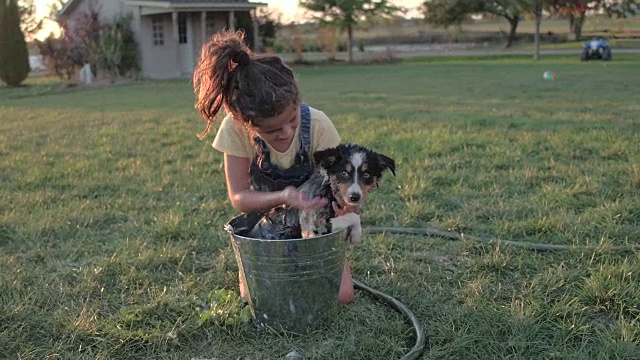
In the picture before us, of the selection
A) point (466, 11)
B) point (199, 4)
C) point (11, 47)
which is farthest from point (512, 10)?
point (11, 47)

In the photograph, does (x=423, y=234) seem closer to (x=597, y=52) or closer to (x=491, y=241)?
(x=491, y=241)

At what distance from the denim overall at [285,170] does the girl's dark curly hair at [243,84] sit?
1.18 ft

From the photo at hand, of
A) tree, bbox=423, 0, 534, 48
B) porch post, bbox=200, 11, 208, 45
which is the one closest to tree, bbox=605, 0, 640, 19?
tree, bbox=423, 0, 534, 48

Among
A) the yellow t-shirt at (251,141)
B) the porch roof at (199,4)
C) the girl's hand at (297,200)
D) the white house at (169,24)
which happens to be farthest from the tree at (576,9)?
the girl's hand at (297,200)

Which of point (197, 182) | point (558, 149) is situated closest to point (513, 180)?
point (558, 149)

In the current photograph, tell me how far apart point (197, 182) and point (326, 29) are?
32.0 metres

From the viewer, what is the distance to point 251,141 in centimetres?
328

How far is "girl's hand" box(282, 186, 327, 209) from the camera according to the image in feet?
9.60

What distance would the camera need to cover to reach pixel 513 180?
19.3ft

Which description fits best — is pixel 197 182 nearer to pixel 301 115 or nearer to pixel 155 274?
pixel 155 274

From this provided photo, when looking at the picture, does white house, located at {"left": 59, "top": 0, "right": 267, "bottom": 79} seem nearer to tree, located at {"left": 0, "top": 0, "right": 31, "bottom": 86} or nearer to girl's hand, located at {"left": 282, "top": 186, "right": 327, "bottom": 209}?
tree, located at {"left": 0, "top": 0, "right": 31, "bottom": 86}

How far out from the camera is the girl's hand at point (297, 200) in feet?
9.60

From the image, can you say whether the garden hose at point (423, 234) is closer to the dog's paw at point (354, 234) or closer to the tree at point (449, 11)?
the dog's paw at point (354, 234)

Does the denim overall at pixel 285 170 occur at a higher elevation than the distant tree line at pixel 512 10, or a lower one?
lower
